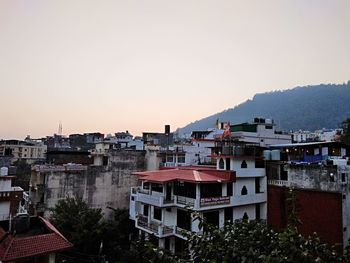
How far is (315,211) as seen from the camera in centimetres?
2333

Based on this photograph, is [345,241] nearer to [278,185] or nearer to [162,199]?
[278,185]

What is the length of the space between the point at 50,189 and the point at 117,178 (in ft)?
27.5

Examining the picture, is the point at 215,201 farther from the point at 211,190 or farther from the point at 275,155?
the point at 275,155

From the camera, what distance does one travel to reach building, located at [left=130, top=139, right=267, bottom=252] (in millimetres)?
24500

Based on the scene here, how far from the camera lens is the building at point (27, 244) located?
12.2 metres

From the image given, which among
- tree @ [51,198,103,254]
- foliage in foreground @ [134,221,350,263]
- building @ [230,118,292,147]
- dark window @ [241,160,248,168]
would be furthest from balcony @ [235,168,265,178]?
foliage in foreground @ [134,221,350,263]

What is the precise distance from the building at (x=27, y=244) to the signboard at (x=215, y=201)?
12.5 metres

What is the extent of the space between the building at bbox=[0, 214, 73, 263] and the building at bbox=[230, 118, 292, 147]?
3039cm

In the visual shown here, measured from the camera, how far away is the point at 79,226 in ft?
81.7

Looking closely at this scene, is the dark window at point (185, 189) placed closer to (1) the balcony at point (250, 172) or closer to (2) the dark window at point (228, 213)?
(2) the dark window at point (228, 213)

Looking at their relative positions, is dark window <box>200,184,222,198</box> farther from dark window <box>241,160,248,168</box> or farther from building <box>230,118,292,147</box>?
building <box>230,118,292,147</box>

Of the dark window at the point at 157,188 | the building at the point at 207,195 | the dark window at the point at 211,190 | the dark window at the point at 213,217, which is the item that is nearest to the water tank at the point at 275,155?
the building at the point at 207,195

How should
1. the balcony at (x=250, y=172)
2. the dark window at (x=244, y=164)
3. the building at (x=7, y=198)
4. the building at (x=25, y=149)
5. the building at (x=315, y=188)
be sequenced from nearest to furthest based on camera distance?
the building at (x=7, y=198) < the building at (x=315, y=188) < the balcony at (x=250, y=172) < the dark window at (x=244, y=164) < the building at (x=25, y=149)

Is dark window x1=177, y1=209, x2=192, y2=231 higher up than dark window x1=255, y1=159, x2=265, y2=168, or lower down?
lower down
